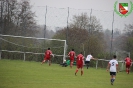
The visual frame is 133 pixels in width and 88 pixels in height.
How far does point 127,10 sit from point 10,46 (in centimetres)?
1906

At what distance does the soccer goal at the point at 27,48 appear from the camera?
4025 centimetres

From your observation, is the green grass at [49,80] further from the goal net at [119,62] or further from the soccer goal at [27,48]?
the goal net at [119,62]

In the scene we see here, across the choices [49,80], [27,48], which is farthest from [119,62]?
[49,80]

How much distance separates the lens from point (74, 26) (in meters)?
48.1

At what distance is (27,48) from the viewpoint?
41.1 m

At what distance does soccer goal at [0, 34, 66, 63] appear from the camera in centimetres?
4025

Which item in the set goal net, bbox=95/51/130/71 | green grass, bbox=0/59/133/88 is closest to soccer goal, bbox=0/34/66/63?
goal net, bbox=95/51/130/71

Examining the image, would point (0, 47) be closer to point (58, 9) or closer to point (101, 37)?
point (58, 9)

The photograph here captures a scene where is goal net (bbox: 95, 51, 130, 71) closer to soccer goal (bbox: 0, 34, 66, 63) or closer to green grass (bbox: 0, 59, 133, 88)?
soccer goal (bbox: 0, 34, 66, 63)

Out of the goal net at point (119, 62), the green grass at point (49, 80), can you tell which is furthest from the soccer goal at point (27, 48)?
the green grass at point (49, 80)

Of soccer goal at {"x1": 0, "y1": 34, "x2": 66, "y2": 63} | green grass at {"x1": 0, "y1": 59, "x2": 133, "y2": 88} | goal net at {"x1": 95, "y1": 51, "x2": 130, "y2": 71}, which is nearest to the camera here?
green grass at {"x1": 0, "y1": 59, "x2": 133, "y2": 88}

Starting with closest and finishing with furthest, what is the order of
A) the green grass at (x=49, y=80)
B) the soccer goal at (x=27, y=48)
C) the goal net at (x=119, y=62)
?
the green grass at (x=49, y=80) → the soccer goal at (x=27, y=48) → the goal net at (x=119, y=62)

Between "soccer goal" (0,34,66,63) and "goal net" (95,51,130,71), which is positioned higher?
"soccer goal" (0,34,66,63)

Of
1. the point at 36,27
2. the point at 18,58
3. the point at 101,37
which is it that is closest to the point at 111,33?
the point at 101,37
